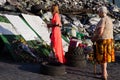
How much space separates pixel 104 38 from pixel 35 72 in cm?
222

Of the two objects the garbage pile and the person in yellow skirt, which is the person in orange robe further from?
the garbage pile

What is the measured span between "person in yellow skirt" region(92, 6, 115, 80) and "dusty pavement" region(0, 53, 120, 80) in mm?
651

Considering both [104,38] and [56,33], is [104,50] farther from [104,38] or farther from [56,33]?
[56,33]

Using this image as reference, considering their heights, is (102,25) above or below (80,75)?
above

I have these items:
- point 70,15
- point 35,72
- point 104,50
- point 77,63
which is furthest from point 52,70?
point 70,15

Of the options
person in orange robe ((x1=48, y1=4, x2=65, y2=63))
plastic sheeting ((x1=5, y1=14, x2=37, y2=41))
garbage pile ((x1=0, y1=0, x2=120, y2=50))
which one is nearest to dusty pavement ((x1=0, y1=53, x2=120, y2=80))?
person in orange robe ((x1=48, y1=4, x2=65, y2=63))

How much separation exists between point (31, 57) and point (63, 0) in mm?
14393

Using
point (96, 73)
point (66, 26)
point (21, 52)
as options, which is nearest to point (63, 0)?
point (66, 26)

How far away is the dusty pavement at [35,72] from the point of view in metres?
10.8

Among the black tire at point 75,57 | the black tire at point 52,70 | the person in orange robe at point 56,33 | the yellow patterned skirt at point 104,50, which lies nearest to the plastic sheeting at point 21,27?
the person in orange robe at point 56,33

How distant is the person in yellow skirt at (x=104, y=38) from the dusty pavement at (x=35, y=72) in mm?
651

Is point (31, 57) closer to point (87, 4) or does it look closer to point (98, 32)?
point (98, 32)

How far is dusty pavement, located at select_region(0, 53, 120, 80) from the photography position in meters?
10.8

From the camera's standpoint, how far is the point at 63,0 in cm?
2734
